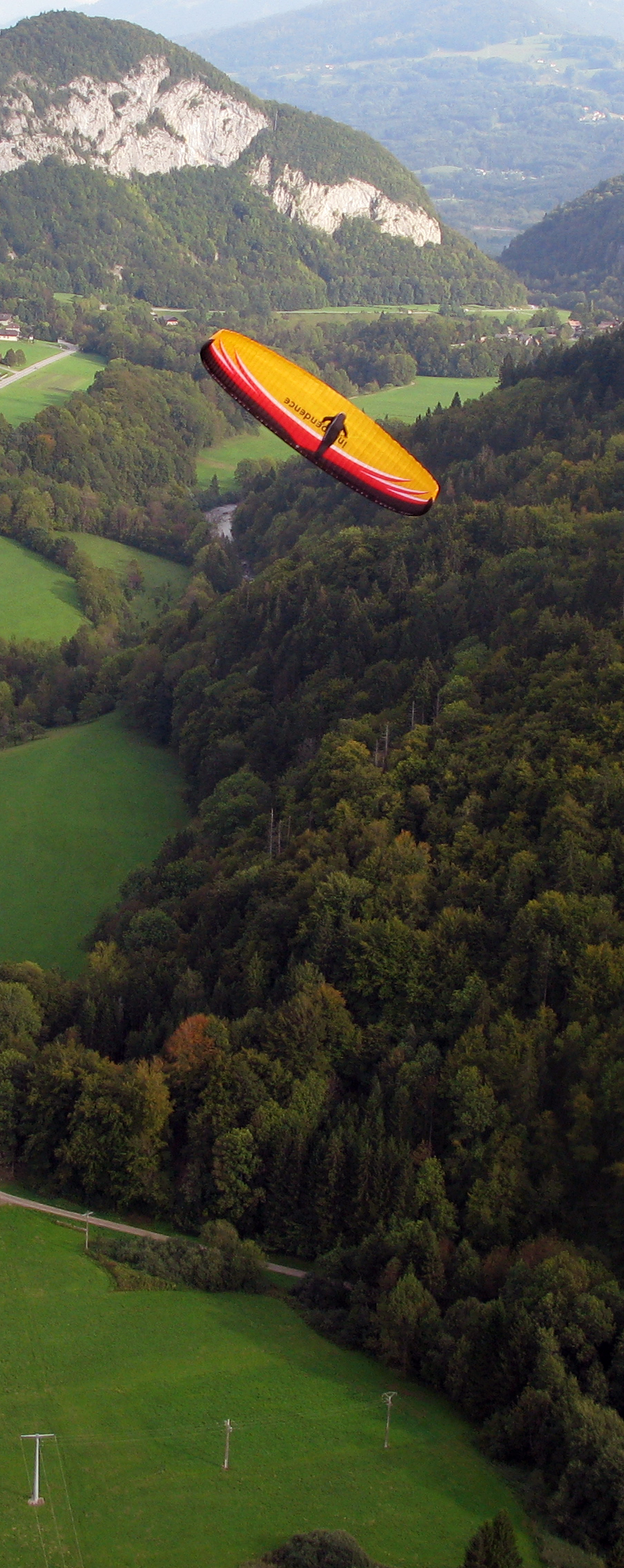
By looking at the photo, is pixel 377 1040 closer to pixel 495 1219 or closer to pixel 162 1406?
pixel 495 1219

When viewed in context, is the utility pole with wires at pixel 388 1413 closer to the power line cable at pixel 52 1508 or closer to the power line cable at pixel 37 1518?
the power line cable at pixel 52 1508

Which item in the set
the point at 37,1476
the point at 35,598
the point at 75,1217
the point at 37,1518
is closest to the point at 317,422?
the point at 75,1217

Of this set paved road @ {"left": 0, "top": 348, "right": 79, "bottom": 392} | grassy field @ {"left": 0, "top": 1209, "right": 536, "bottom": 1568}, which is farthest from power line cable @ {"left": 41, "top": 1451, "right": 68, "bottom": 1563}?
paved road @ {"left": 0, "top": 348, "right": 79, "bottom": 392}

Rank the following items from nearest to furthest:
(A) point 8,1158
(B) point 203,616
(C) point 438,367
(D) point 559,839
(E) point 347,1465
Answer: (E) point 347,1465 < (A) point 8,1158 < (D) point 559,839 < (B) point 203,616 < (C) point 438,367

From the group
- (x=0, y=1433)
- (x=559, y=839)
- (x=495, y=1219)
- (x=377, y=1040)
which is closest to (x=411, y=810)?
(x=559, y=839)

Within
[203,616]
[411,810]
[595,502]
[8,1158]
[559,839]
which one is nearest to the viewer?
[8,1158]

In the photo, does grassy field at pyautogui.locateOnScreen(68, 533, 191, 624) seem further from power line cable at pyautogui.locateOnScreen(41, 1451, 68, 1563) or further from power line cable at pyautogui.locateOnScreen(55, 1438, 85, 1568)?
power line cable at pyautogui.locateOnScreen(41, 1451, 68, 1563)

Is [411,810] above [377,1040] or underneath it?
above
